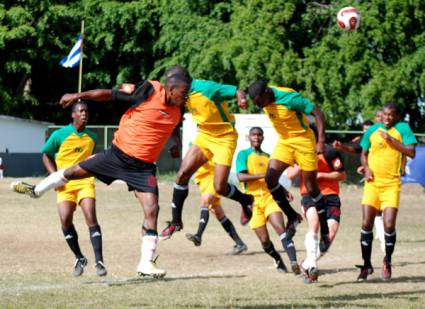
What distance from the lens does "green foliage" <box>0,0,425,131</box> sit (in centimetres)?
3719

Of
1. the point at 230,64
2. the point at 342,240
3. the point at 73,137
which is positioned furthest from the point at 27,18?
the point at 73,137

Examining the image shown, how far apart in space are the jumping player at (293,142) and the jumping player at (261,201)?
59 cm

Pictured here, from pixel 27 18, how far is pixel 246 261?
31836 mm

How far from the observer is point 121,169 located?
1081cm

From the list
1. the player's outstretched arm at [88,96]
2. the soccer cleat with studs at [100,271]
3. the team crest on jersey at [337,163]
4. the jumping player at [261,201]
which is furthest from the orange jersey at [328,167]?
the player's outstretched arm at [88,96]

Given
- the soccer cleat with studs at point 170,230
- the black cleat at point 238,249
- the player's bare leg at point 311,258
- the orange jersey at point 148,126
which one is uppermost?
the orange jersey at point 148,126

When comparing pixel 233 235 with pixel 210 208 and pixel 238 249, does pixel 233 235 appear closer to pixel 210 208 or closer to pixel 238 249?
pixel 238 249

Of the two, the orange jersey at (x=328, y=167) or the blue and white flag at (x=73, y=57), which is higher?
the orange jersey at (x=328, y=167)

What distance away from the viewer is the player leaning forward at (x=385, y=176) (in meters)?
12.7

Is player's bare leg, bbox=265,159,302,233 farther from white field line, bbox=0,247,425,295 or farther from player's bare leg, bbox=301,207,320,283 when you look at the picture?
white field line, bbox=0,247,425,295

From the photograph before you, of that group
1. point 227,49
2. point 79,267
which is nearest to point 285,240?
point 79,267

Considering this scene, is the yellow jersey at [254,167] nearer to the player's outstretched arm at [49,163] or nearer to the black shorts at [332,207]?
the black shorts at [332,207]

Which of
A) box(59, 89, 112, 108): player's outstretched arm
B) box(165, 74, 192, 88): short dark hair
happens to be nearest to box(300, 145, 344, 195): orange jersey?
box(165, 74, 192, 88): short dark hair

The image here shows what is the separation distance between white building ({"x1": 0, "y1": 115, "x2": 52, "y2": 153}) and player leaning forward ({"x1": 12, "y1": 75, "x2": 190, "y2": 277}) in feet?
105
